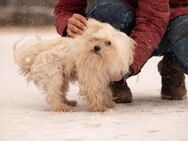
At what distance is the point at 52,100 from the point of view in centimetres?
498

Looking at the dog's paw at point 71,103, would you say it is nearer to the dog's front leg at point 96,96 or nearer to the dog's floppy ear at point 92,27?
the dog's front leg at point 96,96

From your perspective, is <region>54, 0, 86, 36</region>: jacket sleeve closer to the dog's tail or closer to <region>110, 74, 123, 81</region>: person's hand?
the dog's tail

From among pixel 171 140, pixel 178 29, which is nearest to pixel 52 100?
pixel 178 29

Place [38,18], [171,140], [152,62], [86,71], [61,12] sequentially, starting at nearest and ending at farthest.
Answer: [171,140] < [86,71] < [61,12] < [152,62] < [38,18]

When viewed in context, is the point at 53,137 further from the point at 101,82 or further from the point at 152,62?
the point at 152,62

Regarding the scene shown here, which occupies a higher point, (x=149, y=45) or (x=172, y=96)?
(x=149, y=45)

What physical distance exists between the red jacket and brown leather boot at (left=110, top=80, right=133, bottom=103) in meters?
0.44

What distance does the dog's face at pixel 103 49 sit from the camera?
472cm

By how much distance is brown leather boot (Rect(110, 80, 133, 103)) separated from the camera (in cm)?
544

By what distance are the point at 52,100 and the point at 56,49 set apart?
359 millimetres

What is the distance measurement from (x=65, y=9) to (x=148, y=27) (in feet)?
2.52

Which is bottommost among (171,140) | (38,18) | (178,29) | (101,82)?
(171,140)

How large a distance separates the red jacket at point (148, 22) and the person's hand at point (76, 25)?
27cm

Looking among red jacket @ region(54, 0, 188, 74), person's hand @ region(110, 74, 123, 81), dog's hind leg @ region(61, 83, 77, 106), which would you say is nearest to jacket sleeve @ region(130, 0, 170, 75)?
red jacket @ region(54, 0, 188, 74)
